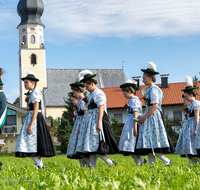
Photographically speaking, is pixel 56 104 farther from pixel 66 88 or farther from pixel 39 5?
pixel 39 5

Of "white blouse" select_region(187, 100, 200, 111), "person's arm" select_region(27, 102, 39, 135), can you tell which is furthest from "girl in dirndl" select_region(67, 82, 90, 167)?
"white blouse" select_region(187, 100, 200, 111)

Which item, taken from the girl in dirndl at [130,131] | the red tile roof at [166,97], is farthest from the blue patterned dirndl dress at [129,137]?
the red tile roof at [166,97]

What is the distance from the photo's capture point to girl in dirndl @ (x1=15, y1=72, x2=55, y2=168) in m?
6.82

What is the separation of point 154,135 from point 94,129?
1.16m

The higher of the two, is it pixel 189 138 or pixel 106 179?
pixel 189 138

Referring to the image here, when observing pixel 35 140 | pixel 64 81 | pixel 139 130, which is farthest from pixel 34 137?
pixel 64 81

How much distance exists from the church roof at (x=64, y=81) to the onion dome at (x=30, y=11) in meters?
10.7

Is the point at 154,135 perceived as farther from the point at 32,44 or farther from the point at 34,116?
the point at 32,44

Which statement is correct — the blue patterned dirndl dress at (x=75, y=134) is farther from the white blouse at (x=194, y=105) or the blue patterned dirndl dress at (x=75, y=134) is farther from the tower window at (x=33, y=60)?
the tower window at (x=33, y=60)

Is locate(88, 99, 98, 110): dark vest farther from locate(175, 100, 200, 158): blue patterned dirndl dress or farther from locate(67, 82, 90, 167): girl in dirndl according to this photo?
locate(175, 100, 200, 158): blue patterned dirndl dress

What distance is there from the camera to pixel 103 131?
6484mm

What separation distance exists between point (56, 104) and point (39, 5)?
2003 centimetres

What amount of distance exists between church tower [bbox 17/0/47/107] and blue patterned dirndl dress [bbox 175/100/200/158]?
198 feet

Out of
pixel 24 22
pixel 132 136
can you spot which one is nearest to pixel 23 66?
pixel 24 22
